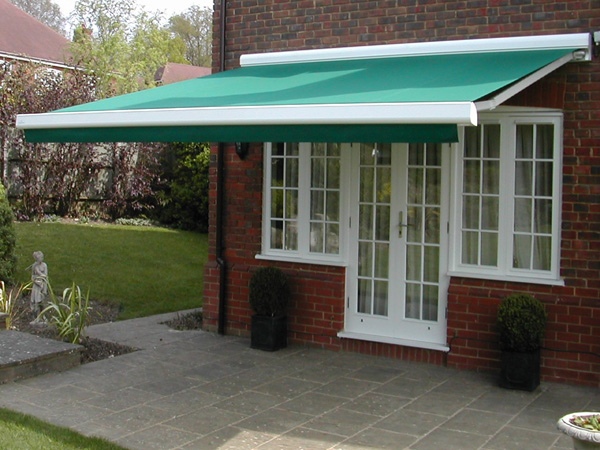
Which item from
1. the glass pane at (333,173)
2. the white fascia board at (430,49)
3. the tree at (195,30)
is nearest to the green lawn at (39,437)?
the glass pane at (333,173)

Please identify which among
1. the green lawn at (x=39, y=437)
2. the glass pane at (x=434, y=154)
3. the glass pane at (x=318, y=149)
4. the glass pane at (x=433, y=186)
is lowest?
the green lawn at (x=39, y=437)

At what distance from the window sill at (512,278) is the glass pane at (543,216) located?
0.53 m

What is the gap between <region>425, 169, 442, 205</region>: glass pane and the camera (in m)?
9.08

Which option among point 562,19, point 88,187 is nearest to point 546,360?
point 562,19

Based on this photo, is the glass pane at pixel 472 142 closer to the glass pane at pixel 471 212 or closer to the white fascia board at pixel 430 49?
the glass pane at pixel 471 212

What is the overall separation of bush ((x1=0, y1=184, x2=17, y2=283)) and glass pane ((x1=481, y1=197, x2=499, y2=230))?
798cm

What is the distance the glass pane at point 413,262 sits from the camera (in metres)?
9.23

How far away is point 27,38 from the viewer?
102 feet

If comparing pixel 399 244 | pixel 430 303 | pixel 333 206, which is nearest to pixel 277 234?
pixel 333 206

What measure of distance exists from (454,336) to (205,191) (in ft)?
40.8

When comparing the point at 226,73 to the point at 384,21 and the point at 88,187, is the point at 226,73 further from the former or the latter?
the point at 88,187

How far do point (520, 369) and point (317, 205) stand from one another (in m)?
3.37

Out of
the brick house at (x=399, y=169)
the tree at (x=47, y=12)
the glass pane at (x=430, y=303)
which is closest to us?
the brick house at (x=399, y=169)

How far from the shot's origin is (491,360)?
8.72m
